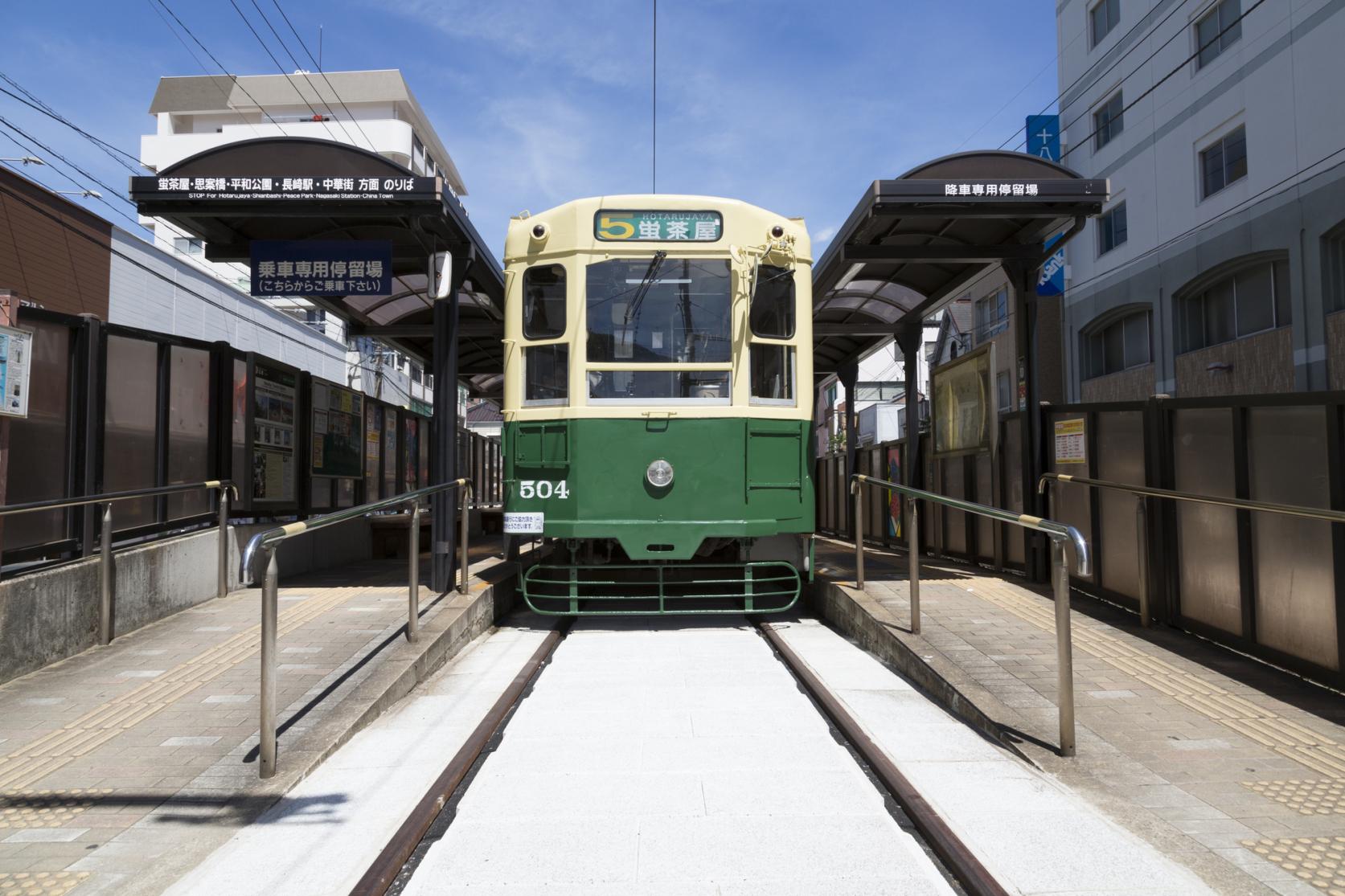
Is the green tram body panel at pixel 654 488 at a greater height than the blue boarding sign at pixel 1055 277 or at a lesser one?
lesser

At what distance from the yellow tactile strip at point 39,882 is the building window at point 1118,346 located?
1982 cm

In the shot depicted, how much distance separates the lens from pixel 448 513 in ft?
24.2

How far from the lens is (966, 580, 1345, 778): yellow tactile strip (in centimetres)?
374

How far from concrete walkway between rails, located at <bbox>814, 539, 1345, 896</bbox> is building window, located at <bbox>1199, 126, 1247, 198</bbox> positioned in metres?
12.5

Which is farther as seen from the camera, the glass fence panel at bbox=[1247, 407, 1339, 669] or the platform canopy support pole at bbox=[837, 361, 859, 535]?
the platform canopy support pole at bbox=[837, 361, 859, 535]

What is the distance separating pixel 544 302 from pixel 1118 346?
16.9 metres

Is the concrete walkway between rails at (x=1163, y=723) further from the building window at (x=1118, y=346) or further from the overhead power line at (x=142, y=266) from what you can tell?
the overhead power line at (x=142, y=266)

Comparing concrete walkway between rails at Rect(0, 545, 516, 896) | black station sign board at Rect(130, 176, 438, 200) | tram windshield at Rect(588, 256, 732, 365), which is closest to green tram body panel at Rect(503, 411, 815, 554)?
tram windshield at Rect(588, 256, 732, 365)

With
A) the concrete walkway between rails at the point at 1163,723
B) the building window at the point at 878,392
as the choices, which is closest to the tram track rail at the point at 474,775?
the concrete walkway between rails at the point at 1163,723

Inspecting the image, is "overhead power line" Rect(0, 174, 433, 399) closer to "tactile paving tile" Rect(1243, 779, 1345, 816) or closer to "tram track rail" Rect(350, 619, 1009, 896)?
"tram track rail" Rect(350, 619, 1009, 896)

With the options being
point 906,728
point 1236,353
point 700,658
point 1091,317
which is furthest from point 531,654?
point 1091,317

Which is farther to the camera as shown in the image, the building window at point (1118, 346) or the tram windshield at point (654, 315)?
the building window at point (1118, 346)

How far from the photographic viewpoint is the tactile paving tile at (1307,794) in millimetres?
3209

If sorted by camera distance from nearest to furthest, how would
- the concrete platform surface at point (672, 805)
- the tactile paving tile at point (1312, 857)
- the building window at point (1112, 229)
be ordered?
the tactile paving tile at point (1312, 857)
the concrete platform surface at point (672, 805)
the building window at point (1112, 229)
